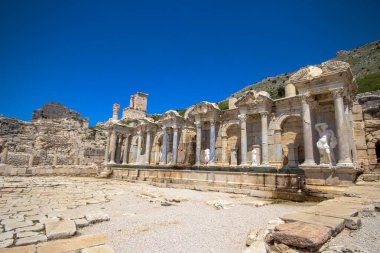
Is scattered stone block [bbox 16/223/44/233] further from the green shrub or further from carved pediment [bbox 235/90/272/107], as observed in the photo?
the green shrub

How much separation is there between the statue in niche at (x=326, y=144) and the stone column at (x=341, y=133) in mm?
557

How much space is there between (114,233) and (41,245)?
4.59 feet

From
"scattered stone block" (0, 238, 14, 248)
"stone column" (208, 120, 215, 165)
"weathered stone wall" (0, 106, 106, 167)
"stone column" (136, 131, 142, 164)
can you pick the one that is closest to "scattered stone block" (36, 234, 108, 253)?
"scattered stone block" (0, 238, 14, 248)

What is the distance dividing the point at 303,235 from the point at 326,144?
10390 mm

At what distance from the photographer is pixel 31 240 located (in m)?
4.00

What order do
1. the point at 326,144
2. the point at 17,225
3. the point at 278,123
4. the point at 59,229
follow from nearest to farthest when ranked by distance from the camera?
1. the point at 59,229
2. the point at 17,225
3. the point at 326,144
4. the point at 278,123

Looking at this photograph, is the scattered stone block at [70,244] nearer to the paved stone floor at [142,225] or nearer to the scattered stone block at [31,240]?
the paved stone floor at [142,225]

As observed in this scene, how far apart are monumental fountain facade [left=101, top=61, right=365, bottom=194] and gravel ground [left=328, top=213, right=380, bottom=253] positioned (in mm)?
5838

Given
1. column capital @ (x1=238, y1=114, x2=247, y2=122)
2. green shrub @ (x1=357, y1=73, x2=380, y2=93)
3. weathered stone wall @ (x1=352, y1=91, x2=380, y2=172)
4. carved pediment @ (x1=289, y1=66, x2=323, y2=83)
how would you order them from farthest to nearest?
green shrub @ (x1=357, y1=73, x2=380, y2=93)
column capital @ (x1=238, y1=114, x2=247, y2=122)
weathered stone wall @ (x1=352, y1=91, x2=380, y2=172)
carved pediment @ (x1=289, y1=66, x2=323, y2=83)

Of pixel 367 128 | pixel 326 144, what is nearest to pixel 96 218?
pixel 326 144

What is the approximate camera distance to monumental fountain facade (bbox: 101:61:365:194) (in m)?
11.8

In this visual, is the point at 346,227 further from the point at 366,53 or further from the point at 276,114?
the point at 366,53

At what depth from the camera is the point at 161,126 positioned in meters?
26.2

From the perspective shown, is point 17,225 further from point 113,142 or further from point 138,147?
point 113,142
